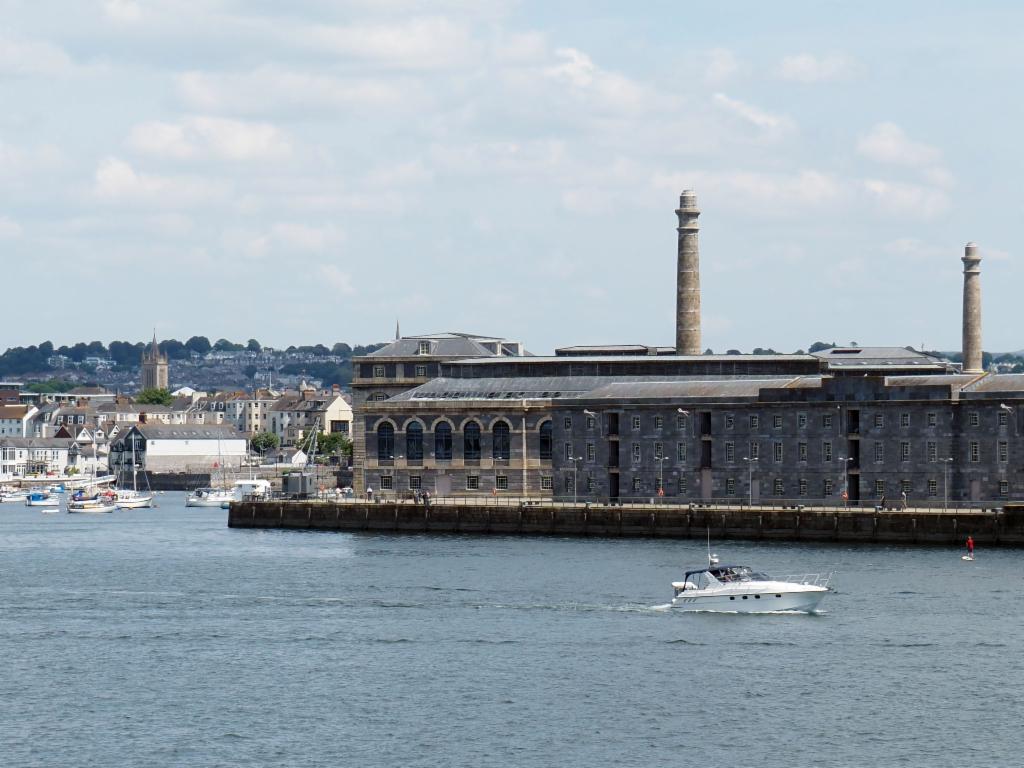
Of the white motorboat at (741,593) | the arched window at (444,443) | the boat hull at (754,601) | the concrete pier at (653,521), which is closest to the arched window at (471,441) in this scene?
the arched window at (444,443)

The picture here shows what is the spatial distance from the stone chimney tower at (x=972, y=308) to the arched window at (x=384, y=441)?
149 ft

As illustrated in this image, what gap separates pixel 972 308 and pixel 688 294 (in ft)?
73.7

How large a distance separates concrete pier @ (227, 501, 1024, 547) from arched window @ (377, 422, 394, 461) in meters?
8.06

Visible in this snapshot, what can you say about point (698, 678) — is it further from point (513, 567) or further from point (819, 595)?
point (513, 567)

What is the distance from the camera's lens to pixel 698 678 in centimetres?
7000

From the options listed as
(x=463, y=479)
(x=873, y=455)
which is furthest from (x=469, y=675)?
(x=463, y=479)

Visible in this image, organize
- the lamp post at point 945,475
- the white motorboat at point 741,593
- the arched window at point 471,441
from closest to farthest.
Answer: the white motorboat at point 741,593, the lamp post at point 945,475, the arched window at point 471,441

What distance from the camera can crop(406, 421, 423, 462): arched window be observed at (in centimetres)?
15100

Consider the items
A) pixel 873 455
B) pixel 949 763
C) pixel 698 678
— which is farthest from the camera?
pixel 873 455

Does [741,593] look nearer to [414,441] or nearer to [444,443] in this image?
[444,443]

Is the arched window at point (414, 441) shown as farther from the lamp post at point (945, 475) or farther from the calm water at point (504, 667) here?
the lamp post at point (945, 475)

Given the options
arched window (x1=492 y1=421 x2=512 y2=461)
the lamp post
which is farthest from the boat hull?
arched window (x1=492 y1=421 x2=512 y2=461)

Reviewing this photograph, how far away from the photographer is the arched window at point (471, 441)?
489 ft

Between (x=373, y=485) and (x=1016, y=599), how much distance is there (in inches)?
2840
